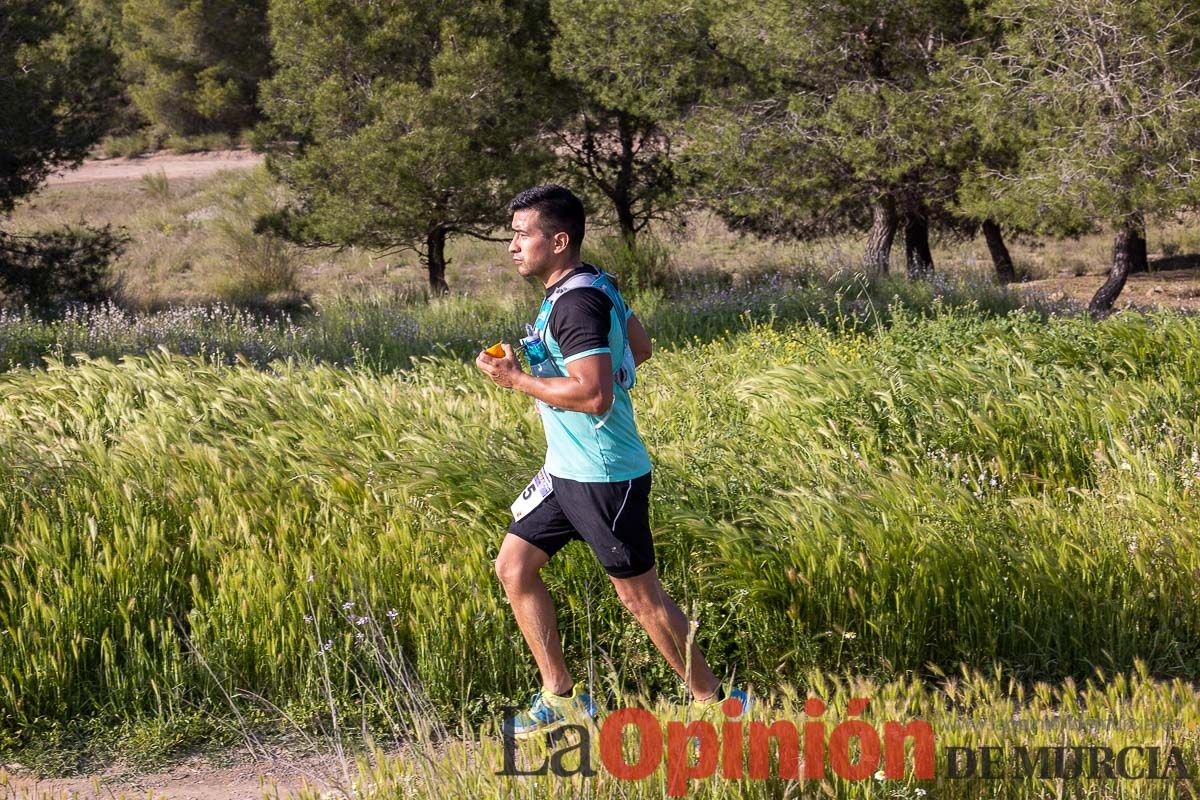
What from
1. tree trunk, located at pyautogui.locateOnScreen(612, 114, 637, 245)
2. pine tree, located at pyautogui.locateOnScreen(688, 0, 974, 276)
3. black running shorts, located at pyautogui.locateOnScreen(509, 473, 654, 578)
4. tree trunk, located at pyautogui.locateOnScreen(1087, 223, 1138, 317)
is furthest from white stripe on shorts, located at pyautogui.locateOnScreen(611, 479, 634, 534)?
tree trunk, located at pyautogui.locateOnScreen(612, 114, 637, 245)

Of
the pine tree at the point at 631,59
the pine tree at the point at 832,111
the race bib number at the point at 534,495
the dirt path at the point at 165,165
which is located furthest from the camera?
the dirt path at the point at 165,165

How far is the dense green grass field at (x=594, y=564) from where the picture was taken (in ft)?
13.2

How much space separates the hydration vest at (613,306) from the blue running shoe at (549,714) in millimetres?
909

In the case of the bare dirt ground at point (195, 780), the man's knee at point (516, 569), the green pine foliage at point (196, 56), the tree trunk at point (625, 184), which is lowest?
the bare dirt ground at point (195, 780)

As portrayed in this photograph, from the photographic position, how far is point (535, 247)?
353cm

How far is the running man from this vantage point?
3383 millimetres

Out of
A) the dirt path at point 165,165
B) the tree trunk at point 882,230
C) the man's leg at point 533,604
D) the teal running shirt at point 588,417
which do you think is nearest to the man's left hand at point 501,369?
the teal running shirt at point 588,417

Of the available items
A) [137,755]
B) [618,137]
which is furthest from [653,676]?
[618,137]

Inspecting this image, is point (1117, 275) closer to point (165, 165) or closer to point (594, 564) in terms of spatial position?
point (594, 564)

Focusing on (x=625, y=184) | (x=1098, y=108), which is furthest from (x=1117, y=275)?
(x=625, y=184)

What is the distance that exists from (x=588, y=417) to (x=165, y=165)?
38822 millimetres

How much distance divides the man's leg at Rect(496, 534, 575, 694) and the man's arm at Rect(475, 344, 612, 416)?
1.69 feet

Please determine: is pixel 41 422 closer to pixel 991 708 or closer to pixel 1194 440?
pixel 991 708

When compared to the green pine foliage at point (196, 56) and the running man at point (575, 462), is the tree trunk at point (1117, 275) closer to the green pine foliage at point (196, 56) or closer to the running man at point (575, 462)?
the running man at point (575, 462)
